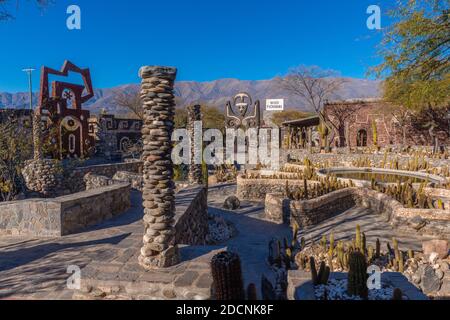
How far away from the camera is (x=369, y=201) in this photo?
13797 millimetres

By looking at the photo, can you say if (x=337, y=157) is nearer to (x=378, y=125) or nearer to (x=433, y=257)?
(x=378, y=125)

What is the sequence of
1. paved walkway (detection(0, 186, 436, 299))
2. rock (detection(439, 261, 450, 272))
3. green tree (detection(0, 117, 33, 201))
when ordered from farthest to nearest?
1. green tree (detection(0, 117, 33, 201))
2. rock (detection(439, 261, 450, 272))
3. paved walkway (detection(0, 186, 436, 299))

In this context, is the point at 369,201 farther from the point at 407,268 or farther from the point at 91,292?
the point at 91,292

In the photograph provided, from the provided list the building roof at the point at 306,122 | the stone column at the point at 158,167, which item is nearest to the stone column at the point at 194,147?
the stone column at the point at 158,167

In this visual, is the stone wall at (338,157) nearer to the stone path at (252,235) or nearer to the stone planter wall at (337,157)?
the stone planter wall at (337,157)

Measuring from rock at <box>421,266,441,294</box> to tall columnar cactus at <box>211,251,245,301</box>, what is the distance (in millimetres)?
5402

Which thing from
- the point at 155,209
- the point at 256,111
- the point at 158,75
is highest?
the point at 256,111

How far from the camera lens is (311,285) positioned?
15.6 feet

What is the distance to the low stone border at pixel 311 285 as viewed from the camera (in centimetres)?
449

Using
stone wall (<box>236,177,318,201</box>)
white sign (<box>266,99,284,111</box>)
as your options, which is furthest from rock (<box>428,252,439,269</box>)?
white sign (<box>266,99,284,111</box>)

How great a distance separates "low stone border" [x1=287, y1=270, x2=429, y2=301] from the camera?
4486 millimetres

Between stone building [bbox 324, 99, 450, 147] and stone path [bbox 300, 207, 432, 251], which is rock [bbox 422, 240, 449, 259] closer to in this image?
stone path [bbox 300, 207, 432, 251]
